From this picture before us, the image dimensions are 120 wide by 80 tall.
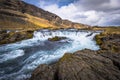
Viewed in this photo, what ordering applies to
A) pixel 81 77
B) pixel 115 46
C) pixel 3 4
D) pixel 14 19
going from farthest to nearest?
pixel 3 4
pixel 14 19
pixel 115 46
pixel 81 77

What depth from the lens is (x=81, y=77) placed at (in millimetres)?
12383

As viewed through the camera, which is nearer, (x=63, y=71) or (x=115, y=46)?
(x=63, y=71)

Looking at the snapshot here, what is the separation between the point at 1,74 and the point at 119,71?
52.3ft

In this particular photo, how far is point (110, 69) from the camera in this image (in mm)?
13328

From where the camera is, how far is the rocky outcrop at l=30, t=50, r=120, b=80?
1256 centimetres

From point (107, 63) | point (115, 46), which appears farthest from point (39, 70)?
point (115, 46)

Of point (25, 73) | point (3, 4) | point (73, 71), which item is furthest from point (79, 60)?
point (3, 4)

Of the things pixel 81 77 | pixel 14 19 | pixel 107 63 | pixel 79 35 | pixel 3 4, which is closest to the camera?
pixel 81 77

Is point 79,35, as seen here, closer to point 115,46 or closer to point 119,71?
point 115,46

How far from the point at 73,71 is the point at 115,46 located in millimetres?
15206

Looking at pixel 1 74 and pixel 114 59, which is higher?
pixel 114 59

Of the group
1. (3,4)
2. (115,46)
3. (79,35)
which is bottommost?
(79,35)

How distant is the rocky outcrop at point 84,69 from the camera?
12.6 meters

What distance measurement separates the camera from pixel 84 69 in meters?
13.4
